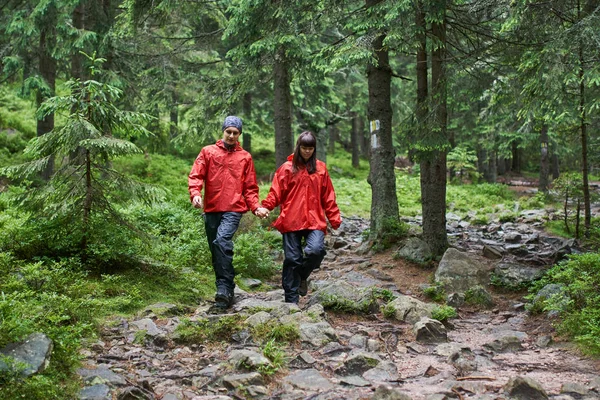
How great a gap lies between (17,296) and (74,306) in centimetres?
54

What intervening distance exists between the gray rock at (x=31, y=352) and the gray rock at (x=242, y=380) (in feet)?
4.32

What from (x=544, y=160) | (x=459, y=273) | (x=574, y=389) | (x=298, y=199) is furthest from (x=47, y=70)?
(x=544, y=160)

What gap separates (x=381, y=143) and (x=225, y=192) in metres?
5.56

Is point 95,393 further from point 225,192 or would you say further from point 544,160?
point 544,160

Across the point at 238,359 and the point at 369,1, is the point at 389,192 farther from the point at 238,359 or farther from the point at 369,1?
the point at 238,359

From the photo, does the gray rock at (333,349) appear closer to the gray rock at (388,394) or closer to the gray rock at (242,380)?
the gray rock at (242,380)

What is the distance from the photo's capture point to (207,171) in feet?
22.2

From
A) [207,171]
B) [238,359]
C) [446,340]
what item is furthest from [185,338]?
[446,340]

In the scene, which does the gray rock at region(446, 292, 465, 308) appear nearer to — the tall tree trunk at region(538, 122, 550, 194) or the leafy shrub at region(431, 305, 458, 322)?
the leafy shrub at region(431, 305, 458, 322)

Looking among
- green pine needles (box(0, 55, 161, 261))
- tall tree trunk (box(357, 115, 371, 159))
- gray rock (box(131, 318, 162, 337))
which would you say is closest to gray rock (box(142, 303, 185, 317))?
gray rock (box(131, 318, 162, 337))

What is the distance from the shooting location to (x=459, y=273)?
8.77 meters

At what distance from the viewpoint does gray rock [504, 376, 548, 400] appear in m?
3.93

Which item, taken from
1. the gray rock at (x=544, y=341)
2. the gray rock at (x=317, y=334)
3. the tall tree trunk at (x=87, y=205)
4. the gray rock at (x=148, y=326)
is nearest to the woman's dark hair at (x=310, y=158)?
the gray rock at (x=317, y=334)

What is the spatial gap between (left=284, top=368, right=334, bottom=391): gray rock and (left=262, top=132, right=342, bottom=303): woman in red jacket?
7.01 feet
